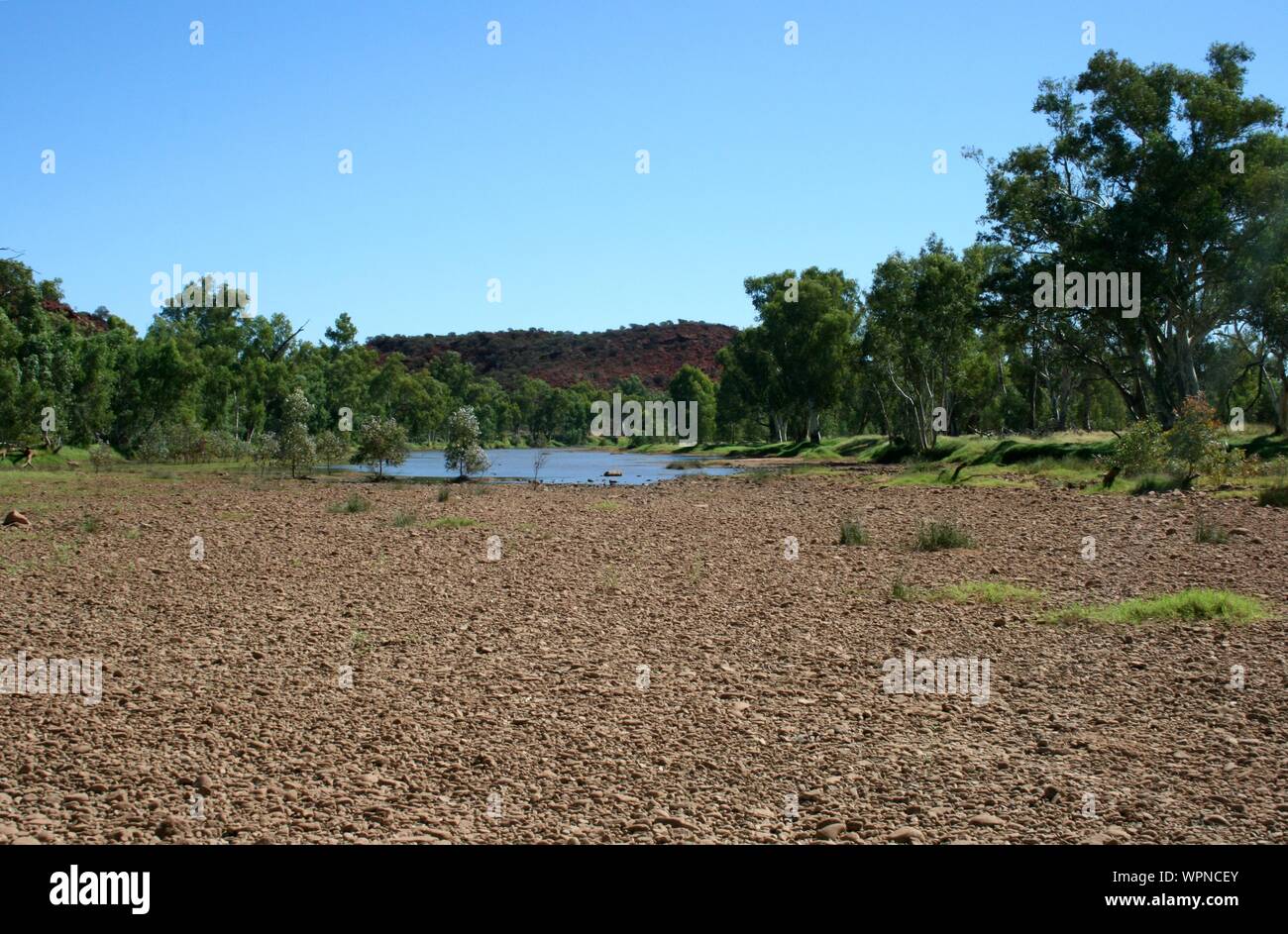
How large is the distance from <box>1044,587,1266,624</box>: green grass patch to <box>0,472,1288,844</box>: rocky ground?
361mm

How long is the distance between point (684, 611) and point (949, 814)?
6514 mm

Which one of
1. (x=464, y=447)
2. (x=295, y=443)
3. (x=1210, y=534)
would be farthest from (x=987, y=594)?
(x=295, y=443)

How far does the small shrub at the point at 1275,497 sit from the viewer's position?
2145 cm

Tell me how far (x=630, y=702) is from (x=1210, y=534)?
12629 mm

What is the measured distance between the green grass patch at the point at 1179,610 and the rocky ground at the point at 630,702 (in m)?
0.36

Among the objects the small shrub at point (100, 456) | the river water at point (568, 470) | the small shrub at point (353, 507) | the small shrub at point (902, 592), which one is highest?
the small shrub at point (100, 456)

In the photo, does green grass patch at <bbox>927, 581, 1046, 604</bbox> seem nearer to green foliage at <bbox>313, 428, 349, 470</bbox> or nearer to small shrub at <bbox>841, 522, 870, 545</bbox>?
small shrub at <bbox>841, 522, 870, 545</bbox>

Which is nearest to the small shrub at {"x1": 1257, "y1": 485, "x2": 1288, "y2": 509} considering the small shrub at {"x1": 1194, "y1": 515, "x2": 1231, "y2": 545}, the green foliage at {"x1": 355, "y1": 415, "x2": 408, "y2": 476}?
the small shrub at {"x1": 1194, "y1": 515, "x2": 1231, "y2": 545}

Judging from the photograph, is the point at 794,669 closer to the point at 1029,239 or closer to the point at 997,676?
the point at 997,676

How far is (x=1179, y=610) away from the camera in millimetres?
10773

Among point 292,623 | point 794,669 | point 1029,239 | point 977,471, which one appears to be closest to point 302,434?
point 977,471

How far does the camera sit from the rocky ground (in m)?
5.65

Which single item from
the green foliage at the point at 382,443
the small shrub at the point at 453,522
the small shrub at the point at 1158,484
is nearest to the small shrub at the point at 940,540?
the small shrub at the point at 453,522

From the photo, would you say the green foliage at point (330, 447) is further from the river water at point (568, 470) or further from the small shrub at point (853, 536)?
the small shrub at point (853, 536)
